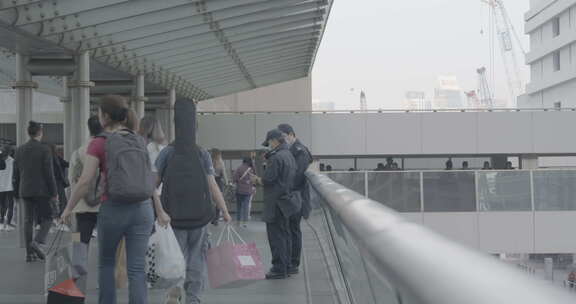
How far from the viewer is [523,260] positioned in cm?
2375

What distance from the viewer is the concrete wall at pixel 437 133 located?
29.1 metres

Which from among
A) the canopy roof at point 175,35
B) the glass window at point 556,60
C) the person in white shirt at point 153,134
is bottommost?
the person in white shirt at point 153,134

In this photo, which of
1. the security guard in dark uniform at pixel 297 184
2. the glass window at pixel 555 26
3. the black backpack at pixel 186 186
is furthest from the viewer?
the glass window at pixel 555 26

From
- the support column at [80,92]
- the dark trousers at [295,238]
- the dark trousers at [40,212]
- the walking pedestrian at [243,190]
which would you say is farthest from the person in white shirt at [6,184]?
the dark trousers at [295,238]

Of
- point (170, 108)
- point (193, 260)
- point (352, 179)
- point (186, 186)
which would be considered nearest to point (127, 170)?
point (186, 186)

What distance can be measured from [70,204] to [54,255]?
0.36m

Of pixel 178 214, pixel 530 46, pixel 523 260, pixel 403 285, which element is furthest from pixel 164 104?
pixel 530 46

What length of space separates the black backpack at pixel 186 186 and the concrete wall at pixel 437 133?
2281 cm

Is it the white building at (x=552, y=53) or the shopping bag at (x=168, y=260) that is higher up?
the white building at (x=552, y=53)

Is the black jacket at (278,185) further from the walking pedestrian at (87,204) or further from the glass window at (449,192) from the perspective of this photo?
the glass window at (449,192)

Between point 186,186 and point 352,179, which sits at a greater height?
point 186,186

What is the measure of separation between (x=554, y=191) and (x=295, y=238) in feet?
50.8

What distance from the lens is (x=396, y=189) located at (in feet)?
75.0

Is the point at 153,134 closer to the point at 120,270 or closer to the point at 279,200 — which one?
the point at 120,270
